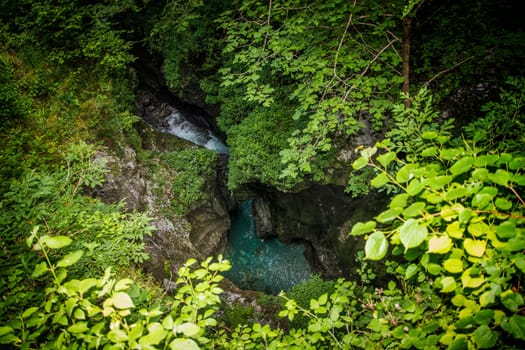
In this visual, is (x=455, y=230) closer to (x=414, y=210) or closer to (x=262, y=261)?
(x=414, y=210)

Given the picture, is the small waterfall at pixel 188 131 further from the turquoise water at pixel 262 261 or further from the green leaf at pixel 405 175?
the green leaf at pixel 405 175

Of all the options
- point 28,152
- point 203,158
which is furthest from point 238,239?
point 28,152

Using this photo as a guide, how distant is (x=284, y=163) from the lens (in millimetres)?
5746

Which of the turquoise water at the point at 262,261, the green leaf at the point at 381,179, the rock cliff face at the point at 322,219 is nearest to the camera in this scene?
the green leaf at the point at 381,179

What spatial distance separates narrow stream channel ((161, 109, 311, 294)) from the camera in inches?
327

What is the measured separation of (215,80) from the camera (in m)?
8.73

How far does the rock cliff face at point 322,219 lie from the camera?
668 cm

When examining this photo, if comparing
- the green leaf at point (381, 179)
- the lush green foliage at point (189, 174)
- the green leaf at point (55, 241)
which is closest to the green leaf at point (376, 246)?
the green leaf at point (381, 179)

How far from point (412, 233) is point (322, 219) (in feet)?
23.0

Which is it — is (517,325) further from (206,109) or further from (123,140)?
(206,109)

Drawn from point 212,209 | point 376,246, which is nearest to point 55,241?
point 376,246

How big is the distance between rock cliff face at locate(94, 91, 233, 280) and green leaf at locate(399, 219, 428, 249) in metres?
5.59

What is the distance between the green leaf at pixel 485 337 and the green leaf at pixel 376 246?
41 cm

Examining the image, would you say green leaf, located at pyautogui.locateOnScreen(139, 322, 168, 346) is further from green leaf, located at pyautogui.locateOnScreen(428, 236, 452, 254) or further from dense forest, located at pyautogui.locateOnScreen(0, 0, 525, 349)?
green leaf, located at pyautogui.locateOnScreen(428, 236, 452, 254)
